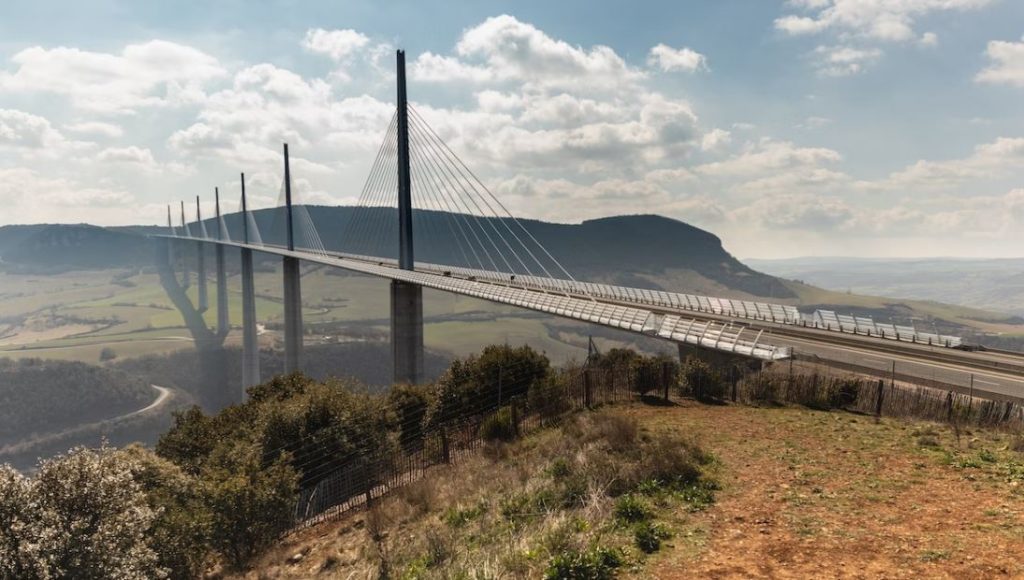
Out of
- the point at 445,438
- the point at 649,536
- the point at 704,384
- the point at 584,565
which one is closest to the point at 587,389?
the point at 704,384

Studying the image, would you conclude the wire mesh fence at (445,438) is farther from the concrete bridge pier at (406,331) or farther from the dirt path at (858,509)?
the concrete bridge pier at (406,331)

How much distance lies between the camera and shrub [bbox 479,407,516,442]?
62.1 ft

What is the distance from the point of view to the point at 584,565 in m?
7.94

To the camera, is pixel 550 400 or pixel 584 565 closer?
pixel 584 565

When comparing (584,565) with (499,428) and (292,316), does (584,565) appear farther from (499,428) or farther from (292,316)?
(292,316)

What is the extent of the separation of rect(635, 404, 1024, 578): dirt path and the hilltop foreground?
3cm

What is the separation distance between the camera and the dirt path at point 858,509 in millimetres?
7812

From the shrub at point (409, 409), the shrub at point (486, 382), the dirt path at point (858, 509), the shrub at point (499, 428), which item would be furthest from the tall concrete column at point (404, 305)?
the dirt path at point (858, 509)

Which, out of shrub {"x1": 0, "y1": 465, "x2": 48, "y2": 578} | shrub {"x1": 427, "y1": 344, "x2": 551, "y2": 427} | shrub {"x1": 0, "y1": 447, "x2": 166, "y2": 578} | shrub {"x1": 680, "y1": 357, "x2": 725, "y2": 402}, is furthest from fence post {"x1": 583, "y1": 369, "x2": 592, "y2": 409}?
shrub {"x1": 0, "y1": 465, "x2": 48, "y2": 578}

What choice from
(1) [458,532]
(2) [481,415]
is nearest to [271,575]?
(1) [458,532]

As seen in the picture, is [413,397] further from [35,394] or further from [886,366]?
[35,394]

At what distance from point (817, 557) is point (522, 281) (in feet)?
138

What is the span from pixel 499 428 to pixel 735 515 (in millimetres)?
10619

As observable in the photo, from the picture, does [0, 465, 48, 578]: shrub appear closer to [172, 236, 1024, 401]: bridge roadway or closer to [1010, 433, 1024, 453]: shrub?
[172, 236, 1024, 401]: bridge roadway
